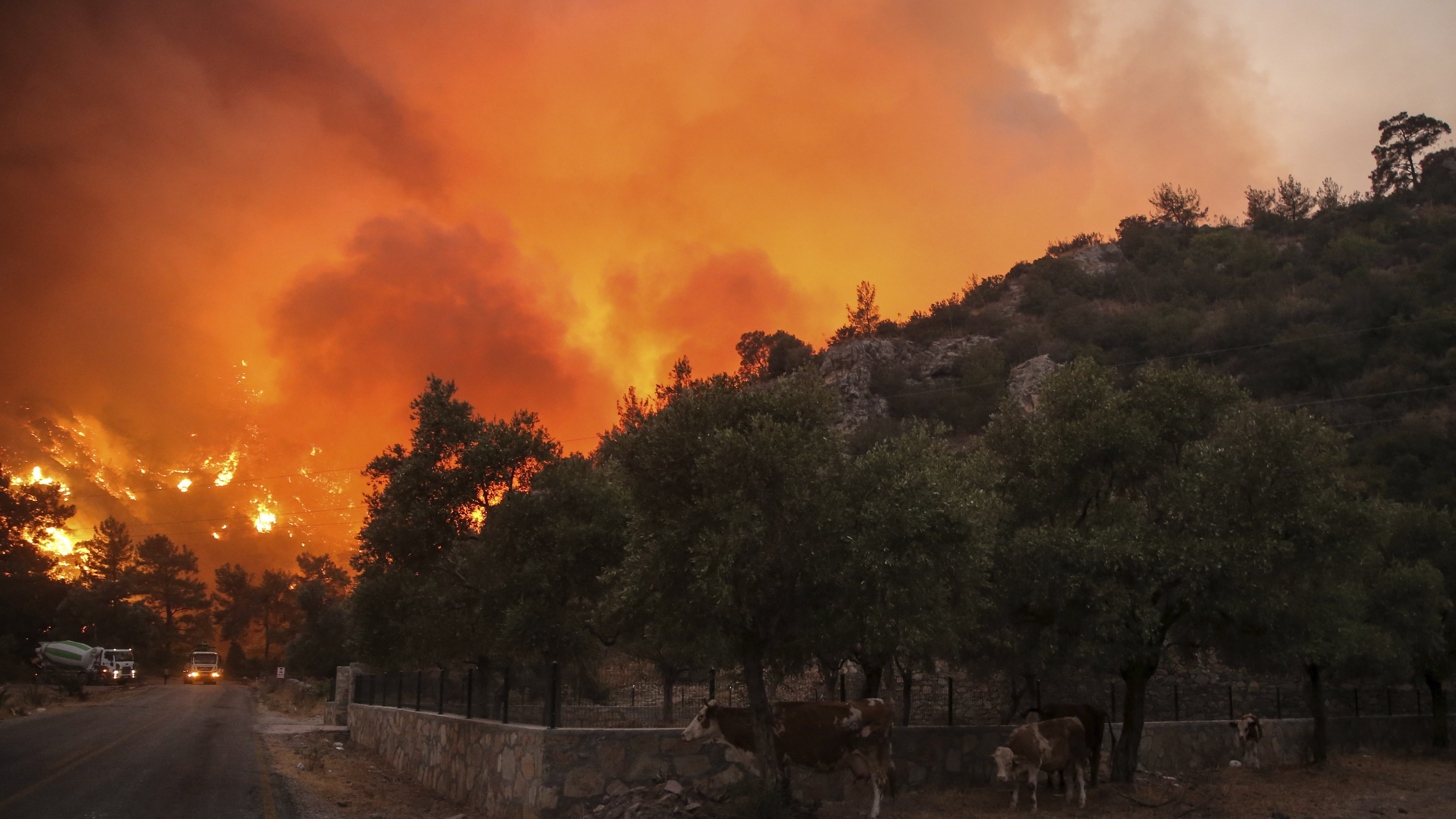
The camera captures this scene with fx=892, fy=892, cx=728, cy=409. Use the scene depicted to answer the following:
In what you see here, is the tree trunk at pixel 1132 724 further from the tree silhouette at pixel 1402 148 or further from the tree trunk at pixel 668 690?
the tree silhouette at pixel 1402 148

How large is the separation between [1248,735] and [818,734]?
700 inches

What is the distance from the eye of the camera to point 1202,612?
19.6m

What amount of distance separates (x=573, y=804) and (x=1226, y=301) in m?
112

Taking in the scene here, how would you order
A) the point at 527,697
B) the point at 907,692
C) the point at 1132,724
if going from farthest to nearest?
the point at 907,692
the point at 1132,724
the point at 527,697

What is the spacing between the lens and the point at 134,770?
68.4 feet

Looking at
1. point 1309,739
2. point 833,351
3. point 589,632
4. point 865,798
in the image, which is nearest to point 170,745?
point 589,632

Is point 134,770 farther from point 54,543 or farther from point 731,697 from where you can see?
point 54,543

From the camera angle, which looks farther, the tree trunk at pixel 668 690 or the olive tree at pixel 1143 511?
the tree trunk at pixel 668 690

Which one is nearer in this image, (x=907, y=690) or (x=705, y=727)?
(x=705, y=727)

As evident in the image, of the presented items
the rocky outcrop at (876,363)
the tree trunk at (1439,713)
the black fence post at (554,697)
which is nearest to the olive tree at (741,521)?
the black fence post at (554,697)

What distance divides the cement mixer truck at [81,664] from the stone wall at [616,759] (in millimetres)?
54340

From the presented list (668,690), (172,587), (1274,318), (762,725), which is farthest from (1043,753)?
(172,587)

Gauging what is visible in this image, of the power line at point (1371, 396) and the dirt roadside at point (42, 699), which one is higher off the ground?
the power line at point (1371, 396)

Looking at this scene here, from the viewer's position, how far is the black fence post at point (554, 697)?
16.1m
